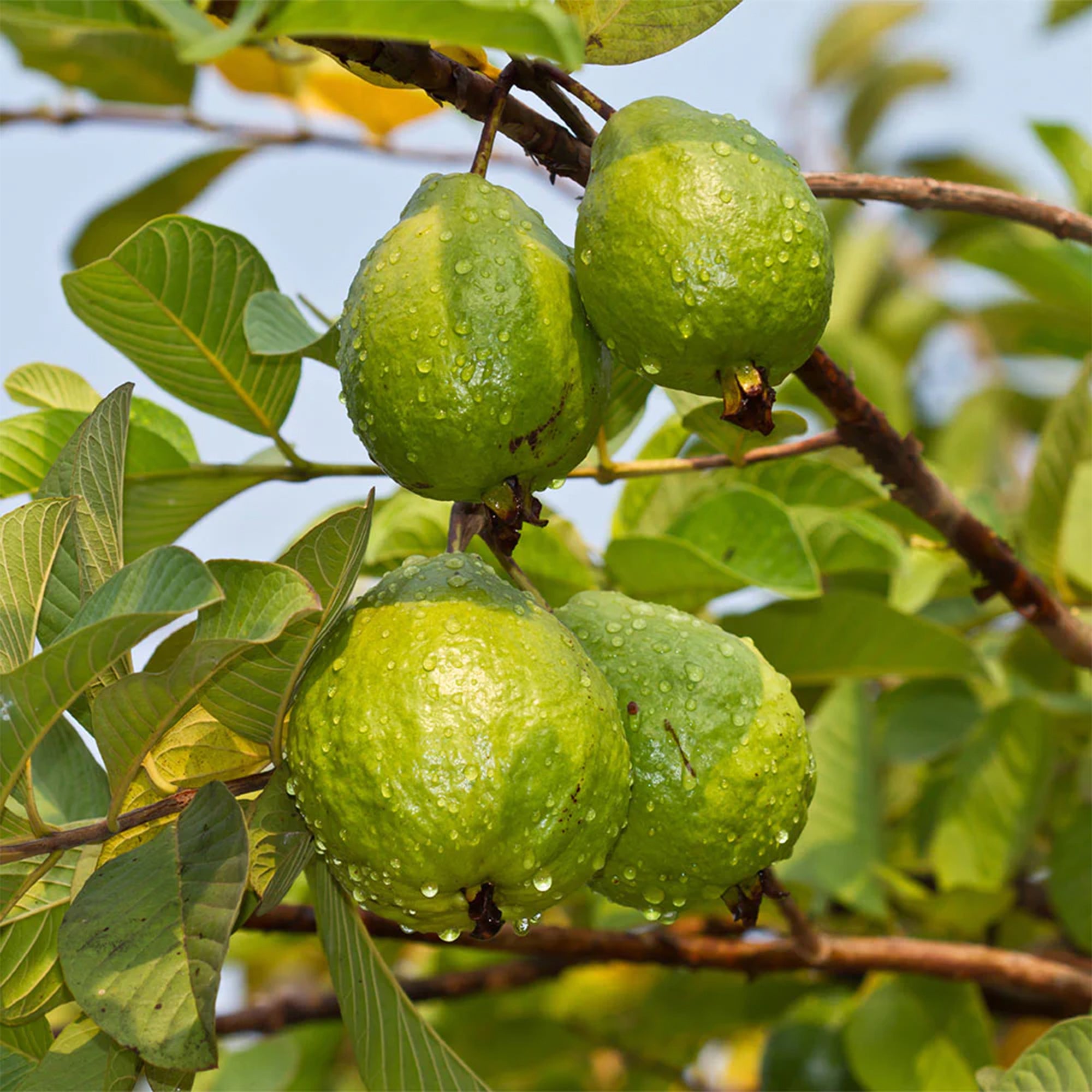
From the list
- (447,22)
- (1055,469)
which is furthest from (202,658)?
(1055,469)

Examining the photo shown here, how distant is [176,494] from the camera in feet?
4.12

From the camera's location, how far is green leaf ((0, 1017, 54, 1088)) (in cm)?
92

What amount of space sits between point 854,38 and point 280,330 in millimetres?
3728

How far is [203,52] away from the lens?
0.53 meters

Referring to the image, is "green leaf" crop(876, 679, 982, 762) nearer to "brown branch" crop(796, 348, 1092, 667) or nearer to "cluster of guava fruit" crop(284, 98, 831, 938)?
"brown branch" crop(796, 348, 1092, 667)

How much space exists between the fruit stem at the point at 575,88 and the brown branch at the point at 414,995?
1.09m

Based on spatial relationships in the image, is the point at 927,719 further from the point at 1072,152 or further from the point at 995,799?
the point at 1072,152

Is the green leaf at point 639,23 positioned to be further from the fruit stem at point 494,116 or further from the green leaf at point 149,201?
the green leaf at point 149,201

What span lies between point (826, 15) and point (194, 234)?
384 centimetres

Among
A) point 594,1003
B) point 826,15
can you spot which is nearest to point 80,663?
point 594,1003

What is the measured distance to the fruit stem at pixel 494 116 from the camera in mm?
891

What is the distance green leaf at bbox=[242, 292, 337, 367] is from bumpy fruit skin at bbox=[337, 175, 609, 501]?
0.16 meters

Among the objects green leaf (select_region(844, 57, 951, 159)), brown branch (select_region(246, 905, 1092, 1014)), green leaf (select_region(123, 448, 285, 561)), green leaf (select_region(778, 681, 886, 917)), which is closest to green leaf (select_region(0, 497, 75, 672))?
green leaf (select_region(123, 448, 285, 561))

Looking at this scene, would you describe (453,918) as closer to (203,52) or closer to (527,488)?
(527,488)
